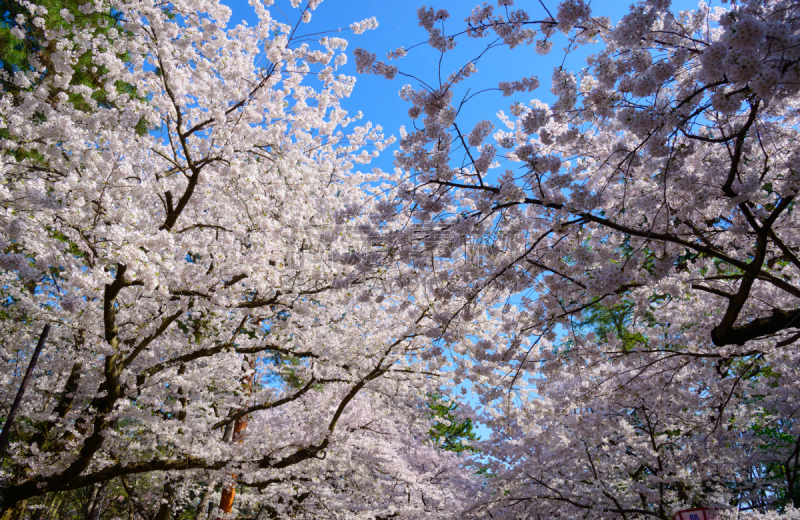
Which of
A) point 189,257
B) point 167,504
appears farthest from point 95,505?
point 189,257

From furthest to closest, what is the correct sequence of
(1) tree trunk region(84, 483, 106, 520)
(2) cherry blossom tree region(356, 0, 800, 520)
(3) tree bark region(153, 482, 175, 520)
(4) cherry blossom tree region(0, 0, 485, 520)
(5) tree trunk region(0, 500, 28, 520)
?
(1) tree trunk region(84, 483, 106, 520) < (3) tree bark region(153, 482, 175, 520) < (5) tree trunk region(0, 500, 28, 520) < (4) cherry blossom tree region(0, 0, 485, 520) < (2) cherry blossom tree region(356, 0, 800, 520)

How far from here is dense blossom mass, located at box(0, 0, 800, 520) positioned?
10.3 feet

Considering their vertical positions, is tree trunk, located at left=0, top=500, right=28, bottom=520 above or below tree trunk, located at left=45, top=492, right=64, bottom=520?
above

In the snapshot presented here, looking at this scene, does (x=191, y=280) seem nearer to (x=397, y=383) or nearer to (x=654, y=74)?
(x=397, y=383)

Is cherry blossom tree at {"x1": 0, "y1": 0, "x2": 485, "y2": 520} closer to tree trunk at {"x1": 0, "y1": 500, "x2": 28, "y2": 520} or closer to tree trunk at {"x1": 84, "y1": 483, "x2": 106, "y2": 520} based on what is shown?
tree trunk at {"x1": 0, "y1": 500, "x2": 28, "y2": 520}

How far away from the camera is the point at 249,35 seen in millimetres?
6184

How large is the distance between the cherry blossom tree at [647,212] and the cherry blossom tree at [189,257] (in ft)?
2.83

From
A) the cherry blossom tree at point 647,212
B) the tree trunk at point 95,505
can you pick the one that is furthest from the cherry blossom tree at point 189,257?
the tree trunk at point 95,505

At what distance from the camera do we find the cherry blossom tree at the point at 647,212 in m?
2.62

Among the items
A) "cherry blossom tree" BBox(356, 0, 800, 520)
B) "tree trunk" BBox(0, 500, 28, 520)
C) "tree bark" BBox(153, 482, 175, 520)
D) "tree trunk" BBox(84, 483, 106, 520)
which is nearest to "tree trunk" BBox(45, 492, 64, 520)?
"tree trunk" BBox(84, 483, 106, 520)

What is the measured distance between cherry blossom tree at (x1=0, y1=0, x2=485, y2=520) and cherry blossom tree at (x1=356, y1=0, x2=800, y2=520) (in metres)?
0.86

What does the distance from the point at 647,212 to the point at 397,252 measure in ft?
7.86

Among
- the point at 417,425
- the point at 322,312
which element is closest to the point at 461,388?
the point at 417,425

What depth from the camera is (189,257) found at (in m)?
7.34
